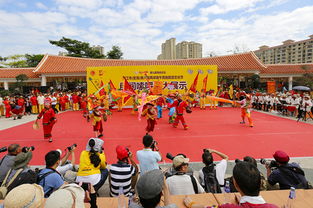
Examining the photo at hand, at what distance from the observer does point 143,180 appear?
141cm

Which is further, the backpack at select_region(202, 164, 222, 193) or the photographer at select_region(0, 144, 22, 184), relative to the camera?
the photographer at select_region(0, 144, 22, 184)

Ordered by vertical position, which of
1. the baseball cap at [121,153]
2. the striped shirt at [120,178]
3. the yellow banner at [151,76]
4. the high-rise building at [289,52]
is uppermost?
the high-rise building at [289,52]

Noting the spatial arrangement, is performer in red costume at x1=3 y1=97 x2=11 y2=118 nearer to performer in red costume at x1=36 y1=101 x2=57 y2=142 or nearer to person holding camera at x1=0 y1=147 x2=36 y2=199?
performer in red costume at x1=36 y1=101 x2=57 y2=142

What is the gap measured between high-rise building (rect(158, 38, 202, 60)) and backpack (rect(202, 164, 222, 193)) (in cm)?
5634

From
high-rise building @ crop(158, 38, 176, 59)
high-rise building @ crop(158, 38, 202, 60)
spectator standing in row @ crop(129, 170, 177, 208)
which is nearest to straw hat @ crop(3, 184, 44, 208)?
spectator standing in row @ crop(129, 170, 177, 208)

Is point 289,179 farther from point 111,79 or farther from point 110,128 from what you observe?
point 111,79

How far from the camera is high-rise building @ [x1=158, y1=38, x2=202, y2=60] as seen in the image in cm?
5794

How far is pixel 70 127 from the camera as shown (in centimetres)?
902

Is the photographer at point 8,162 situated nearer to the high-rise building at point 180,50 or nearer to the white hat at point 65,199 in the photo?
the white hat at point 65,199

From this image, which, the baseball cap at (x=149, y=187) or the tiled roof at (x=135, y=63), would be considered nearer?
the baseball cap at (x=149, y=187)

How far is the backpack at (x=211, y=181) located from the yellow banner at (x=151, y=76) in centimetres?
1247

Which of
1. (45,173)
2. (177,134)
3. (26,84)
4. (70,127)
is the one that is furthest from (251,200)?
(26,84)

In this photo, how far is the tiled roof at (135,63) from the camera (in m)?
17.3

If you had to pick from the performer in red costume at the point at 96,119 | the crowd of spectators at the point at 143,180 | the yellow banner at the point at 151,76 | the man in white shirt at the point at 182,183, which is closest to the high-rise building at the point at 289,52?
the yellow banner at the point at 151,76
